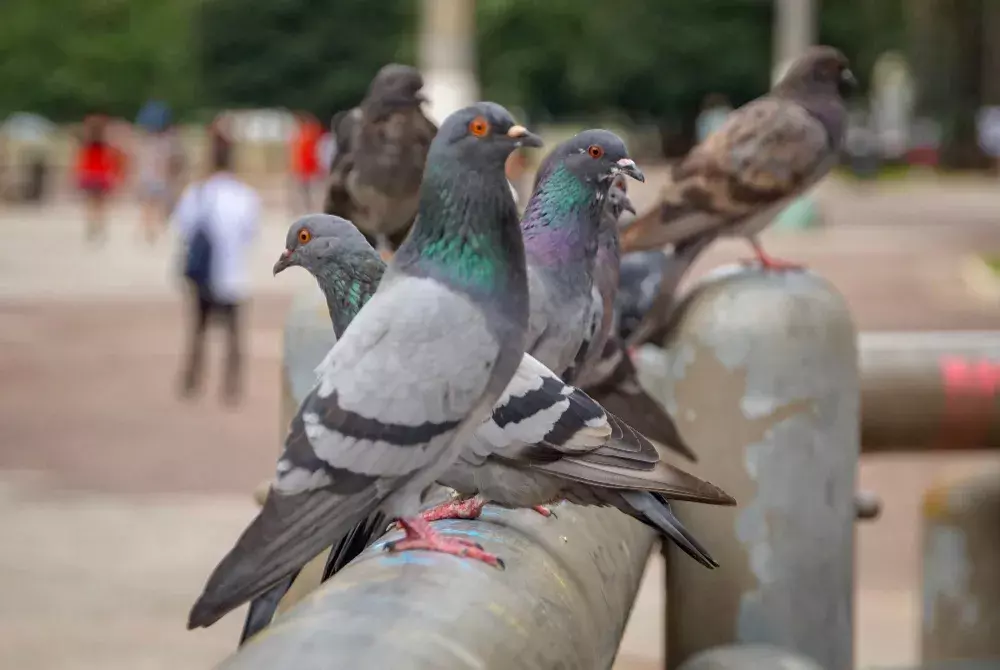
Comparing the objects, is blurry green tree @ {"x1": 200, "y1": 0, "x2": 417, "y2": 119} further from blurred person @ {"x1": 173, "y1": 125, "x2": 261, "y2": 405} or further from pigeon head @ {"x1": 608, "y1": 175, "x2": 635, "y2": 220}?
pigeon head @ {"x1": 608, "y1": 175, "x2": 635, "y2": 220}

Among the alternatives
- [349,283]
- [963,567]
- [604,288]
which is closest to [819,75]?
[963,567]

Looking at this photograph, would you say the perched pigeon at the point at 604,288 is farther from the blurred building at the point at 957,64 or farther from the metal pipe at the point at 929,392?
the blurred building at the point at 957,64

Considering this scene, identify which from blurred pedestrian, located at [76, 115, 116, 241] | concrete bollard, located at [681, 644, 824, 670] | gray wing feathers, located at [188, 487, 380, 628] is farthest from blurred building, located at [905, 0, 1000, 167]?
gray wing feathers, located at [188, 487, 380, 628]

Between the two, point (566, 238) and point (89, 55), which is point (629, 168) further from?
point (89, 55)

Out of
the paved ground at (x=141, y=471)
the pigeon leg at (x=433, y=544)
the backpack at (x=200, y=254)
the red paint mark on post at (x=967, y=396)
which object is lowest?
the paved ground at (x=141, y=471)

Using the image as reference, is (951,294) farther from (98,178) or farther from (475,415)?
(475,415)

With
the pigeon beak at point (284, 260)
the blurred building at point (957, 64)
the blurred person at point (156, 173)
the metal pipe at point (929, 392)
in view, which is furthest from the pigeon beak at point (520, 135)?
the blurred building at point (957, 64)

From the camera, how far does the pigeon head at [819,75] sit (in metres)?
4.70

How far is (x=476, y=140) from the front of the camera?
6.08ft

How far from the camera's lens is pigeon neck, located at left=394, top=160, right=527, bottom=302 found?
1.85 metres

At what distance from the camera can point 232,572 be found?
61.1 inches

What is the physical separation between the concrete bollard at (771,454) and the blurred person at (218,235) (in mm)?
6606

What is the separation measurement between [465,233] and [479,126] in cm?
13

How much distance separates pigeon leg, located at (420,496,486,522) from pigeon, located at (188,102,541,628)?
7.5 inches
